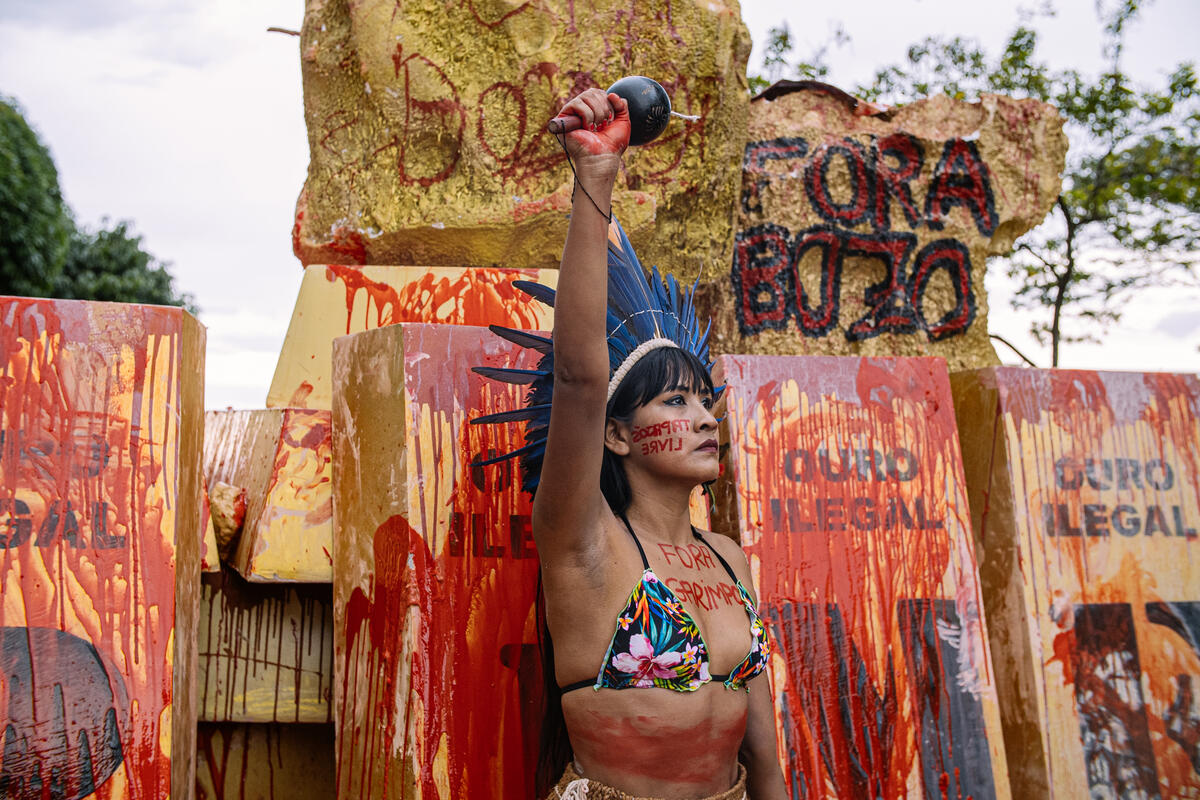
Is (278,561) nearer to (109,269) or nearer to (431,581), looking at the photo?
(431,581)

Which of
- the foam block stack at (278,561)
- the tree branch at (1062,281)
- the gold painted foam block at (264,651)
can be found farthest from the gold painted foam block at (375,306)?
the tree branch at (1062,281)

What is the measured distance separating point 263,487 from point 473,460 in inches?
29.0

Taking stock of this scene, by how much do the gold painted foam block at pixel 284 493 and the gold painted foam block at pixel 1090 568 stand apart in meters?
2.08

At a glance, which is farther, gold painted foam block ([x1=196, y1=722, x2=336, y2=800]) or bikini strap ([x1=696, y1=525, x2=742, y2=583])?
gold painted foam block ([x1=196, y1=722, x2=336, y2=800])

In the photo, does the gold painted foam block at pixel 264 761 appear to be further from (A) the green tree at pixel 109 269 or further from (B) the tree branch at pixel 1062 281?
(A) the green tree at pixel 109 269

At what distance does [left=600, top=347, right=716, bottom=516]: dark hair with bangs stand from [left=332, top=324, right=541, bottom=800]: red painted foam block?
1.45ft

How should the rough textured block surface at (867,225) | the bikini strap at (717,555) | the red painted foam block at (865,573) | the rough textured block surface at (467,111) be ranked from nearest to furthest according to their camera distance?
the bikini strap at (717,555), the red painted foam block at (865,573), the rough textured block surface at (467,111), the rough textured block surface at (867,225)

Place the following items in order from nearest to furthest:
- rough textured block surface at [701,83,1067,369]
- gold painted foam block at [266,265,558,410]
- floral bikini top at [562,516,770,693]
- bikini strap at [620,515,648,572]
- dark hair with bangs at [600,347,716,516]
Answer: floral bikini top at [562,516,770,693]
bikini strap at [620,515,648,572]
dark hair with bangs at [600,347,716,516]
gold painted foam block at [266,265,558,410]
rough textured block surface at [701,83,1067,369]

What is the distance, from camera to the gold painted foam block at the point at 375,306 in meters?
3.15

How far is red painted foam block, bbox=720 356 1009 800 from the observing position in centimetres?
267

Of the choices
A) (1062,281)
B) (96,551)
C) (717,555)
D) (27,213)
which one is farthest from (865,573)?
(27,213)

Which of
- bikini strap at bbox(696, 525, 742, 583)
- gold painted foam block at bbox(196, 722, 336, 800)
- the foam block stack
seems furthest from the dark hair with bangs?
gold painted foam block at bbox(196, 722, 336, 800)

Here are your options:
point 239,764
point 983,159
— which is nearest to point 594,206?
point 239,764

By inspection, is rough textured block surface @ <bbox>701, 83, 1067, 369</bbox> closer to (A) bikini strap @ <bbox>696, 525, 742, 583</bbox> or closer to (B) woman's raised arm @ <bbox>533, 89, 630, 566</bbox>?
(A) bikini strap @ <bbox>696, 525, 742, 583</bbox>
